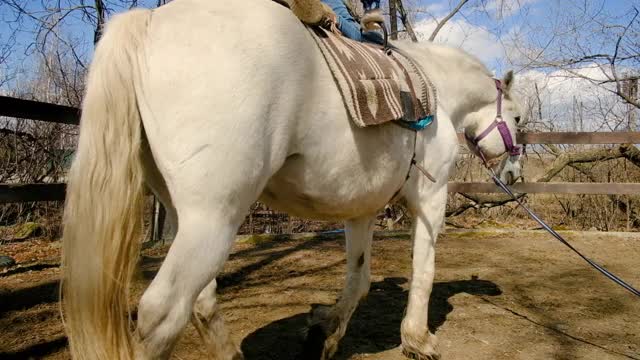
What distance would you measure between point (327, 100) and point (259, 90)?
0.42 meters

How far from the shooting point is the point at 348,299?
10.8 ft

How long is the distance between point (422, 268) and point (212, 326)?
147cm

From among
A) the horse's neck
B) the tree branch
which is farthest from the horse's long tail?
the tree branch

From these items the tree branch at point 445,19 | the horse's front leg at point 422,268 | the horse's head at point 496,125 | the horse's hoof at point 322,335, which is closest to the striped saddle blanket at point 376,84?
the horse's front leg at point 422,268

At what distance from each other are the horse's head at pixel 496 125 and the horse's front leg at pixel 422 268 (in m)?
1.05

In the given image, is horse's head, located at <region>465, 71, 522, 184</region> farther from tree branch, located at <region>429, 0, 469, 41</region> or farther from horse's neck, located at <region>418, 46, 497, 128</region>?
tree branch, located at <region>429, 0, 469, 41</region>

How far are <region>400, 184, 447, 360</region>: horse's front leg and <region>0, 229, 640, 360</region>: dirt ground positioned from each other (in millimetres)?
188

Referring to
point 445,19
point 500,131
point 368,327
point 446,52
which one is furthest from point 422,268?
point 445,19

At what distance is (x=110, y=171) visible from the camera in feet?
5.78

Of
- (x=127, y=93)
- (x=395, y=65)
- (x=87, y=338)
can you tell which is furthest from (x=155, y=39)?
(x=395, y=65)

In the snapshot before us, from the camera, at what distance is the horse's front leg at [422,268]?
10.2 feet

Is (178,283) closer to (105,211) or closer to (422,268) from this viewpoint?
(105,211)

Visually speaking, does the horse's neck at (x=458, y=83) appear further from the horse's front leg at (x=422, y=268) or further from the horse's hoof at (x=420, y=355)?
the horse's hoof at (x=420, y=355)

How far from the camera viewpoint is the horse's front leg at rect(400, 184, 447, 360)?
312 centimetres
